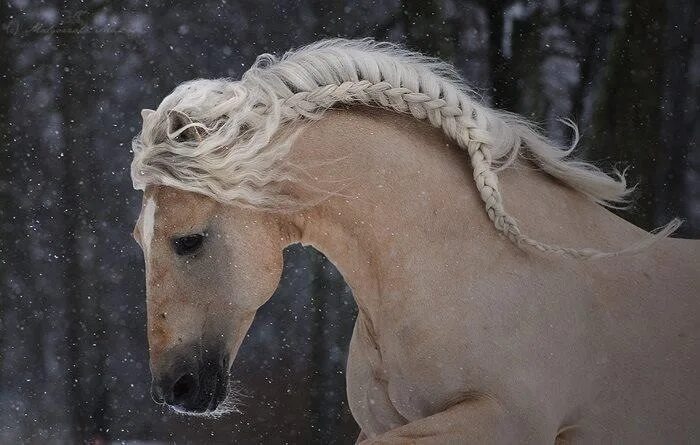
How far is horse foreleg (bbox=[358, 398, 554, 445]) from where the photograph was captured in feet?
2.98

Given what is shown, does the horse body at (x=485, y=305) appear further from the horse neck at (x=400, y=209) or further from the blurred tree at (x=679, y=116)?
the blurred tree at (x=679, y=116)

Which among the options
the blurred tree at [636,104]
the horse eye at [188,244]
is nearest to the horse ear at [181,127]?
the horse eye at [188,244]

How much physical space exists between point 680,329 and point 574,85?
153 cm

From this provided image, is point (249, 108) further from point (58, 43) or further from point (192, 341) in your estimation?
point (58, 43)

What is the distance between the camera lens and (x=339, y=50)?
1078 millimetres

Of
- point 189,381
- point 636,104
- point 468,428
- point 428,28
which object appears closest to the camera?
point 468,428

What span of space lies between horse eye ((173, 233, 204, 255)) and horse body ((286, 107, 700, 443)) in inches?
5.4

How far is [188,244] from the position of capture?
103 centimetres

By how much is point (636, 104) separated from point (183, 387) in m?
1.84

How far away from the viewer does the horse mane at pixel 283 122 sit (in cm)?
100

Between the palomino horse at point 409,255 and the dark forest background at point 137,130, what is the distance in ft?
4.76

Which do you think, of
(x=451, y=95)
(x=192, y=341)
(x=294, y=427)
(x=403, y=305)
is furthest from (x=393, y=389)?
(x=294, y=427)

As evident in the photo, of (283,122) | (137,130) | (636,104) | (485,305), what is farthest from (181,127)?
(636,104)

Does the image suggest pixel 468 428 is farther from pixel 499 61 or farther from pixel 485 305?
pixel 499 61
